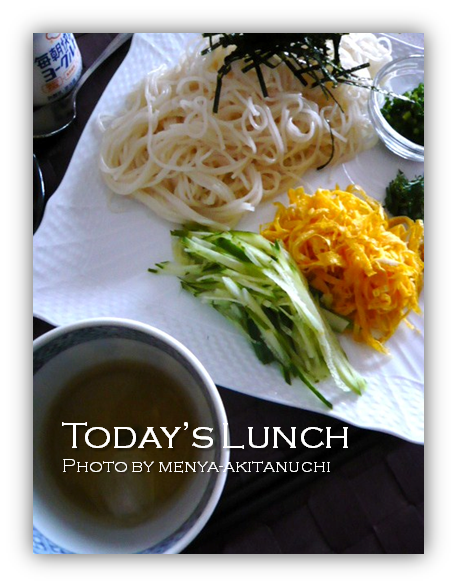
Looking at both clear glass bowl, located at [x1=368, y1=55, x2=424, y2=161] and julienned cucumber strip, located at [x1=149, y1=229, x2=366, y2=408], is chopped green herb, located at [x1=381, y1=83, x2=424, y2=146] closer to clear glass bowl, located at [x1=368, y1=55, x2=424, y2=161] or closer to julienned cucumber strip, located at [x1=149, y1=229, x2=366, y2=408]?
clear glass bowl, located at [x1=368, y1=55, x2=424, y2=161]

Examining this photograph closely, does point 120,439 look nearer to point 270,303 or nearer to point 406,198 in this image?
point 270,303

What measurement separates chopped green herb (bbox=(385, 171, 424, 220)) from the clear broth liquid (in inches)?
31.5

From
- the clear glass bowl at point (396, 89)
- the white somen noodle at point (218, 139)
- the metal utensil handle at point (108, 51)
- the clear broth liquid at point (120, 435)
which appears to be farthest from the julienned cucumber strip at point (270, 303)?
the metal utensil handle at point (108, 51)

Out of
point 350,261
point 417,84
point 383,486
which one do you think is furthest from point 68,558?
point 417,84

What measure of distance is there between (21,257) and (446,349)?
1038 mm

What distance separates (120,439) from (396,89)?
4.02 feet

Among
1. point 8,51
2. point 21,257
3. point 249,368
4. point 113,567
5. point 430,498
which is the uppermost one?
point 8,51

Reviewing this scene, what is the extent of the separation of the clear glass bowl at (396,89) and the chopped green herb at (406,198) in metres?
0.08

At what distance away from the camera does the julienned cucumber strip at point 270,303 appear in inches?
47.3

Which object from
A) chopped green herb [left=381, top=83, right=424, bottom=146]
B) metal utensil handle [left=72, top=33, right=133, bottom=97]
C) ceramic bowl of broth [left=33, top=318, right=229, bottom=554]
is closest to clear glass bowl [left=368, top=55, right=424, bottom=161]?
chopped green herb [left=381, top=83, right=424, bottom=146]


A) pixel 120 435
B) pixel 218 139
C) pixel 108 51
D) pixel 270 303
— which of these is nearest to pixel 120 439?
pixel 120 435

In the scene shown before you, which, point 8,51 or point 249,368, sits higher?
point 8,51

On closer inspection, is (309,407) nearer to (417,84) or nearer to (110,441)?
(110,441)

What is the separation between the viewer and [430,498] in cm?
117
